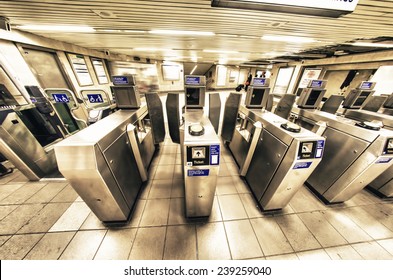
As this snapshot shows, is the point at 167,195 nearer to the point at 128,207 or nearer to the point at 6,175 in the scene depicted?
the point at 128,207

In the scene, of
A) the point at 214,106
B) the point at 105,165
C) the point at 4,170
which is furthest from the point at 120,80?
the point at 4,170

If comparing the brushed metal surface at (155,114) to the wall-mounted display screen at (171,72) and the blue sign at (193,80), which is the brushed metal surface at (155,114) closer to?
the blue sign at (193,80)

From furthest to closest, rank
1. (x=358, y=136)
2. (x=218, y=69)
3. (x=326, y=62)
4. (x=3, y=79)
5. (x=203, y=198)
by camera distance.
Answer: (x=218, y=69) < (x=326, y=62) < (x=3, y=79) < (x=358, y=136) < (x=203, y=198)

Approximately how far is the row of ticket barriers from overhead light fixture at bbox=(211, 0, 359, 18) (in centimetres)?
119

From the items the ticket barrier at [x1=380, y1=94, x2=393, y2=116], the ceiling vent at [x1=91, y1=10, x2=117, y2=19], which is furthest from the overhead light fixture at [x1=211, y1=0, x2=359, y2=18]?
the ticket barrier at [x1=380, y1=94, x2=393, y2=116]

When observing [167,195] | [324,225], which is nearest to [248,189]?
[324,225]

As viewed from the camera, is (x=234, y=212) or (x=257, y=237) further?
(x=234, y=212)

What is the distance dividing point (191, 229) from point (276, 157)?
1607 millimetres

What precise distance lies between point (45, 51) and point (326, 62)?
12.9 meters

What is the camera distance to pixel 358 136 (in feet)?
6.01

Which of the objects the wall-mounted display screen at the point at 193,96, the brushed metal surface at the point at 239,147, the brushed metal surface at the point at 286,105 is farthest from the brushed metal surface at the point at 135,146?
the brushed metal surface at the point at 286,105

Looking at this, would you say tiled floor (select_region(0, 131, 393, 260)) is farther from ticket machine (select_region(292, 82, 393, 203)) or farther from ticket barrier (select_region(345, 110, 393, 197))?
ticket machine (select_region(292, 82, 393, 203))

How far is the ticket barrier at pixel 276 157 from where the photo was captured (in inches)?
59.9

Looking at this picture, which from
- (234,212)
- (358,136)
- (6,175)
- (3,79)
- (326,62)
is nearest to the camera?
(358,136)
